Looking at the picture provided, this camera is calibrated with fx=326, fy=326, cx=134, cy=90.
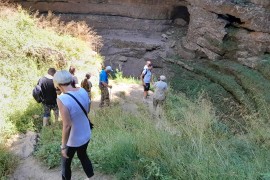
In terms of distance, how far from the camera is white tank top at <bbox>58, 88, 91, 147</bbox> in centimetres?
328

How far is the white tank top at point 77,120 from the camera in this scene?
3.28 meters

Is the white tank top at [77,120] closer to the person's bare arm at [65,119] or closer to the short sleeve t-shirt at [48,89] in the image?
the person's bare arm at [65,119]

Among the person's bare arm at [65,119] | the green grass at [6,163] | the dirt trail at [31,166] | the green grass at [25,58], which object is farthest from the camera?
the green grass at [25,58]

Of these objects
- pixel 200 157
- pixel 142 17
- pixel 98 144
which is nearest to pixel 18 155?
pixel 98 144

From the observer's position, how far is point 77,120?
337 centimetres

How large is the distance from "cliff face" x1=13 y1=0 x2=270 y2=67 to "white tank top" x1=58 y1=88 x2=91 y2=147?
9568 millimetres

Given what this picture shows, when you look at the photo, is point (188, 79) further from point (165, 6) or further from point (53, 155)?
point (53, 155)

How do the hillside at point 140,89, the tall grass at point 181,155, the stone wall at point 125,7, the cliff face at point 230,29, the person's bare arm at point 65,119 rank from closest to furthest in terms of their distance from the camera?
the person's bare arm at point 65,119 → the tall grass at point 181,155 → the hillside at point 140,89 → the cliff face at point 230,29 → the stone wall at point 125,7

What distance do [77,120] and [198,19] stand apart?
35.5ft

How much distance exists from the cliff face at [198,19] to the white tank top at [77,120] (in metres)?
9.57

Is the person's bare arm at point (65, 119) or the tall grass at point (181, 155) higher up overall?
the person's bare arm at point (65, 119)

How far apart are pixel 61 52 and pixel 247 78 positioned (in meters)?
6.08

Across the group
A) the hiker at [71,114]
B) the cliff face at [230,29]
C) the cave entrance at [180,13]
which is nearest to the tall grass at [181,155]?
the hiker at [71,114]

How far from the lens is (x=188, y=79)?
41.6ft
